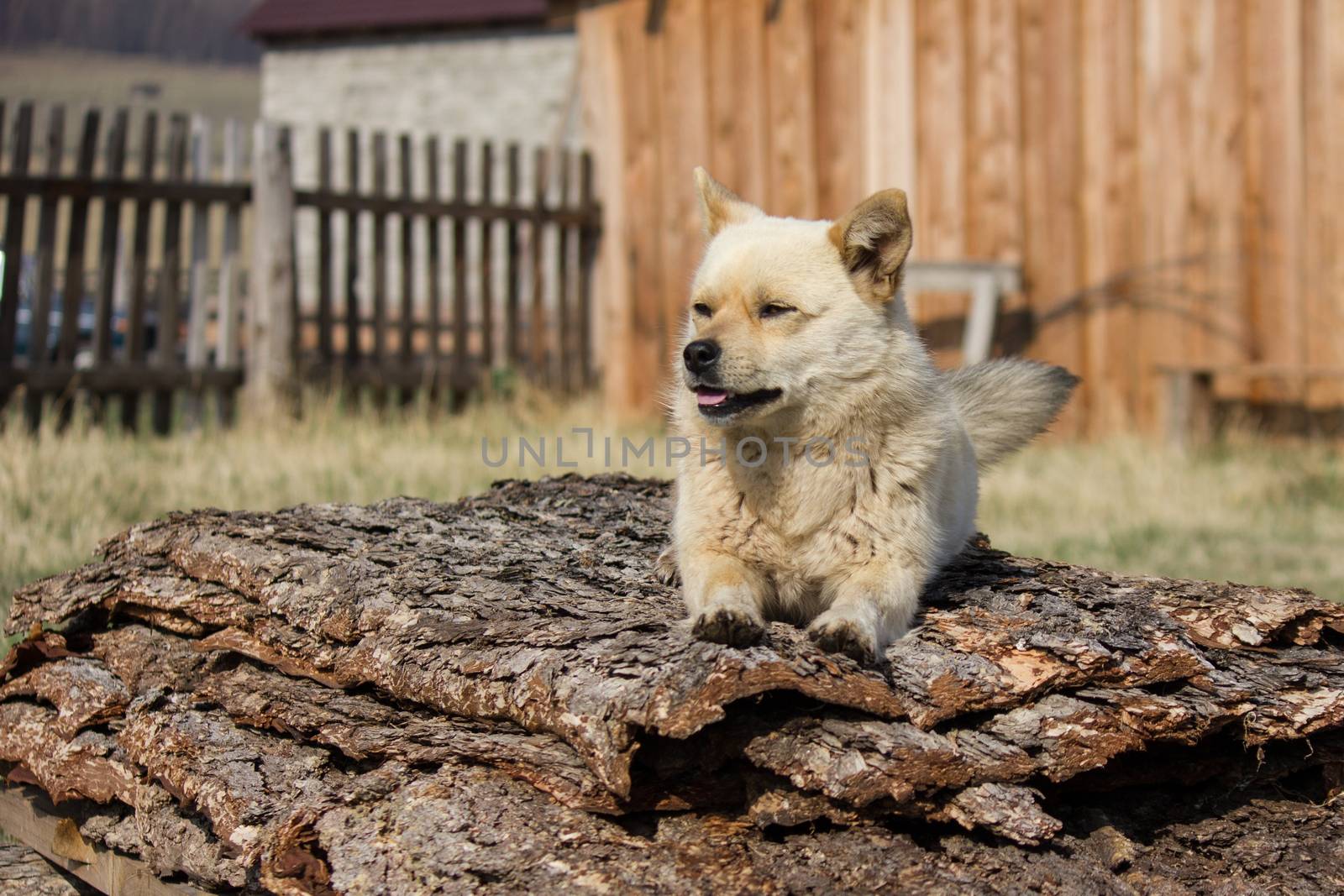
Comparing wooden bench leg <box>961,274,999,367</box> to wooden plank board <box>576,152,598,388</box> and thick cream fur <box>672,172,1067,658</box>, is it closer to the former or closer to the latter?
wooden plank board <box>576,152,598,388</box>

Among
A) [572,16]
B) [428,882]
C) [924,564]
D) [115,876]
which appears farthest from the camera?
[572,16]

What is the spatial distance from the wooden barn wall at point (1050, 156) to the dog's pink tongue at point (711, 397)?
4239mm

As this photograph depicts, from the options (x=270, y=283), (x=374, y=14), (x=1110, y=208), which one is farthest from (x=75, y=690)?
(x=374, y=14)

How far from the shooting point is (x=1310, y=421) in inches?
319

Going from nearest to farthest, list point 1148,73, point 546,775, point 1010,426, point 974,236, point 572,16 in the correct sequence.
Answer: point 546,775, point 1010,426, point 1148,73, point 974,236, point 572,16

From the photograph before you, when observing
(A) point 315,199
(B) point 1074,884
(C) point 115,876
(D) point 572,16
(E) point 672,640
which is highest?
(D) point 572,16

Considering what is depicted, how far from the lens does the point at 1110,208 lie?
891 cm

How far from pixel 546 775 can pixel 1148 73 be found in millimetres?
7711

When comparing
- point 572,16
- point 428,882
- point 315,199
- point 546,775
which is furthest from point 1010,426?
point 572,16

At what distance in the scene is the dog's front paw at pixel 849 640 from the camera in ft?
8.86

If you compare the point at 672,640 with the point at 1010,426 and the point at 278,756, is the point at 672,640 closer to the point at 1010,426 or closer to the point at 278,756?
the point at 278,756

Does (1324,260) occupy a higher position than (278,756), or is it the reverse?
(1324,260)

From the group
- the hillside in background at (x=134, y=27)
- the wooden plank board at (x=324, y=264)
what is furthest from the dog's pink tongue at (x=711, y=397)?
the hillside in background at (x=134, y=27)

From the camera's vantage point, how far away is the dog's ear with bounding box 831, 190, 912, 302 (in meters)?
3.09
